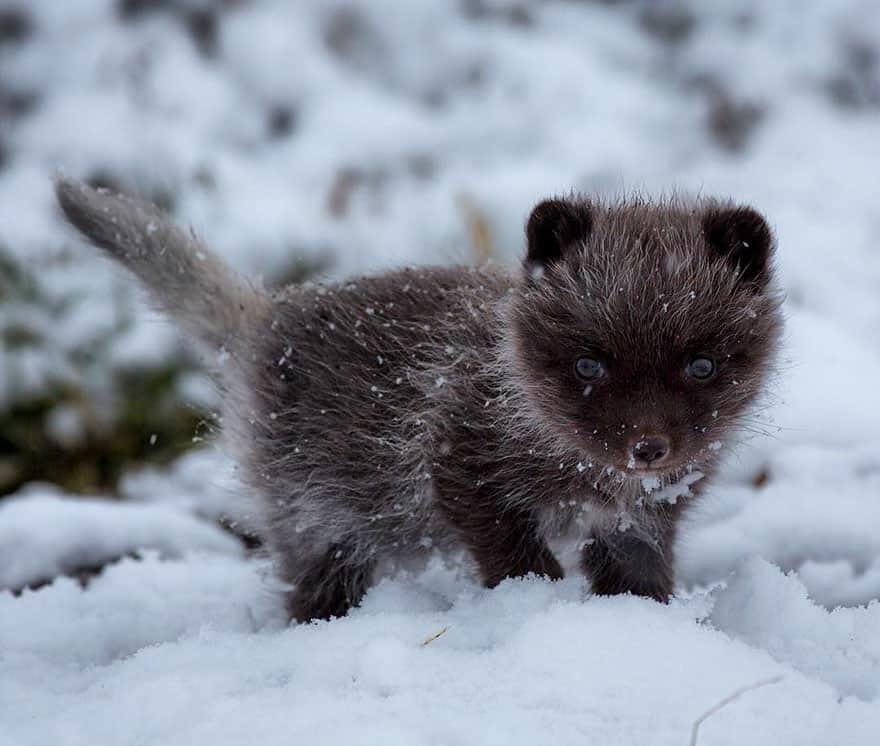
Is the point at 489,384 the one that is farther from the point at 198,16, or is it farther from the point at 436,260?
the point at 198,16

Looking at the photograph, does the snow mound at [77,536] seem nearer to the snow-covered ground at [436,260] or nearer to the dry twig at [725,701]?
the snow-covered ground at [436,260]

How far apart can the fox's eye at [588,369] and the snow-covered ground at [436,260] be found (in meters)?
0.60

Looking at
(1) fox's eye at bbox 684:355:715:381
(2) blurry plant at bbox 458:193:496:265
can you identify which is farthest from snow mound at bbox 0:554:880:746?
(2) blurry plant at bbox 458:193:496:265

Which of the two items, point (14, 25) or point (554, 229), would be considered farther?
point (14, 25)

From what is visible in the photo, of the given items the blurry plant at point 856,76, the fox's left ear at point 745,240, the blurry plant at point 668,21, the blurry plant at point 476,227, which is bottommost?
the fox's left ear at point 745,240

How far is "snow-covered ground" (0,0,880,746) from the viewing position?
8.05 ft

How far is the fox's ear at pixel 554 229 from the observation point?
10.2 ft

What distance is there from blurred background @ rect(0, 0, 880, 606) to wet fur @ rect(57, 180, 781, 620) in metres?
1.58

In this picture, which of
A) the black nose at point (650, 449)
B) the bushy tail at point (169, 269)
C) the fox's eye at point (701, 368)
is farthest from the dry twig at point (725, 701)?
the bushy tail at point (169, 269)

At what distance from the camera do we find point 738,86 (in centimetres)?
872

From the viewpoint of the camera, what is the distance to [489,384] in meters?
3.31

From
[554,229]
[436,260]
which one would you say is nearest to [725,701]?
[554,229]

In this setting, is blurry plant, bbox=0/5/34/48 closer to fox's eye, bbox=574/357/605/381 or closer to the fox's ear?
the fox's ear

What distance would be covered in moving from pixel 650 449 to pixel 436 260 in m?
2.12
